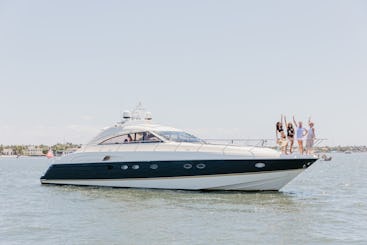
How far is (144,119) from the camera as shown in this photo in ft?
83.6

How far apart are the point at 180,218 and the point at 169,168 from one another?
22.2 feet

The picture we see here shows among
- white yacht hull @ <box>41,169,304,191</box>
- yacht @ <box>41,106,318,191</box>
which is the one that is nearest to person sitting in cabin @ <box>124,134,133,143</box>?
yacht @ <box>41,106,318,191</box>

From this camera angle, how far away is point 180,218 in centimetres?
1472

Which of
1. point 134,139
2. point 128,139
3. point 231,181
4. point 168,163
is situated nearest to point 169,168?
point 168,163

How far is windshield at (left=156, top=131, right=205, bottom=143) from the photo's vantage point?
22609 millimetres

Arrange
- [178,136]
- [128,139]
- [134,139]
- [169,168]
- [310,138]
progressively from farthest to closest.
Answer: [128,139] → [134,139] → [178,136] → [169,168] → [310,138]

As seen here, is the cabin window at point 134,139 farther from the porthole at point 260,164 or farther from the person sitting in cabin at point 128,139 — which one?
the porthole at point 260,164

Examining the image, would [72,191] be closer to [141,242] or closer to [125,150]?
[125,150]

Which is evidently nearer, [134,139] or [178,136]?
[178,136]

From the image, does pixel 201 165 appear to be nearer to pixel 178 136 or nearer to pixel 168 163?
pixel 168 163

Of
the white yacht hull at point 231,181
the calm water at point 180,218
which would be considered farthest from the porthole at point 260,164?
the calm water at point 180,218

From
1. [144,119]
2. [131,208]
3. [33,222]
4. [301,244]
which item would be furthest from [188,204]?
[144,119]

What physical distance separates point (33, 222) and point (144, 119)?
1153cm

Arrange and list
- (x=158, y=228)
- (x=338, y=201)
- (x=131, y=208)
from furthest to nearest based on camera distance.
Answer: (x=338, y=201) → (x=131, y=208) → (x=158, y=228)
